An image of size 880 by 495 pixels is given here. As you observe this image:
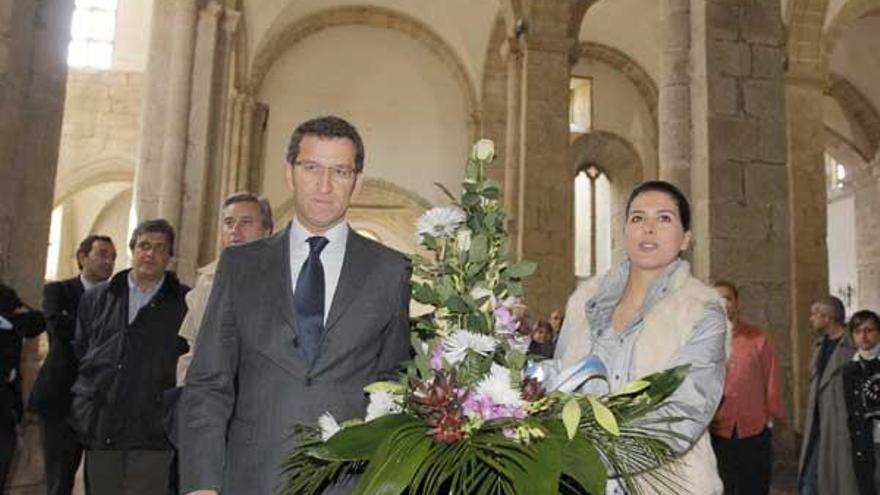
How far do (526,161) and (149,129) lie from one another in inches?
208

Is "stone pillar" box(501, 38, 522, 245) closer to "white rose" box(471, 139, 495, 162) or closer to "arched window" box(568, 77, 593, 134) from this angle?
"arched window" box(568, 77, 593, 134)

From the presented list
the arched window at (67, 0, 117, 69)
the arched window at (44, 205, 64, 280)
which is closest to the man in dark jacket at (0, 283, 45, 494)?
the arched window at (67, 0, 117, 69)

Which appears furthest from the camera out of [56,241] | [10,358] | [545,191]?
[56,241]

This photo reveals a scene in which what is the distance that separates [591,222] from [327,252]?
1829 centimetres

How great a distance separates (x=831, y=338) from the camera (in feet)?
20.6

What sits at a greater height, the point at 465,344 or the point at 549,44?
the point at 549,44

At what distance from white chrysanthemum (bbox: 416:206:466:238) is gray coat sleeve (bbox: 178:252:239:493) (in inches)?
24.4

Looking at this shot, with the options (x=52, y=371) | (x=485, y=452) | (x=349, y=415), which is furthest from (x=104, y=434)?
(x=485, y=452)

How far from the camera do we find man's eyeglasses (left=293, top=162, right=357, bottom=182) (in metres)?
1.82

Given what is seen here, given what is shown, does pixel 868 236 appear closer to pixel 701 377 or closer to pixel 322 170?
pixel 701 377

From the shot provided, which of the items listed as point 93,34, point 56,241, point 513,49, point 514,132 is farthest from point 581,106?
point 56,241

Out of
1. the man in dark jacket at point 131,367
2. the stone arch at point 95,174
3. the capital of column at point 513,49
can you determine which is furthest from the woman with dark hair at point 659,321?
the stone arch at point 95,174

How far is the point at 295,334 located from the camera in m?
1.80

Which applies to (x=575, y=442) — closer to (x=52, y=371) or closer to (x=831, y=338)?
(x=52, y=371)
